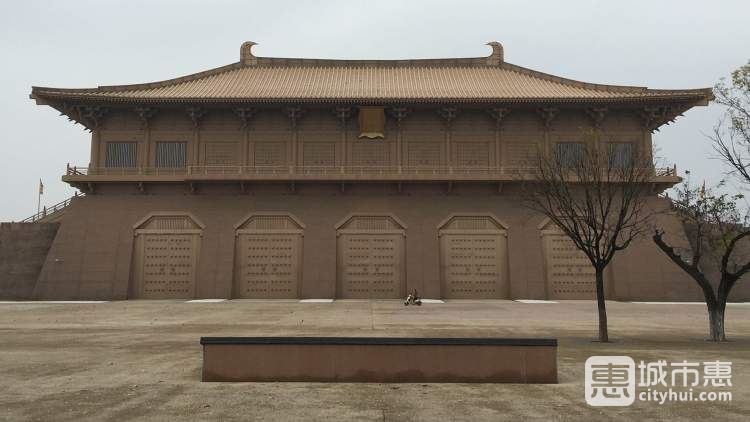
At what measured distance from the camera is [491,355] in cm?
Result: 814

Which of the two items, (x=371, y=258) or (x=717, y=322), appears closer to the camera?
(x=717, y=322)

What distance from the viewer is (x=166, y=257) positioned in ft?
95.1

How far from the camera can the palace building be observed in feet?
93.6

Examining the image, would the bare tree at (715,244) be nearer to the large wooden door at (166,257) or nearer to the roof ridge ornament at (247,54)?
the large wooden door at (166,257)

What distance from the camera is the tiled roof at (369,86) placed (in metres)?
29.0

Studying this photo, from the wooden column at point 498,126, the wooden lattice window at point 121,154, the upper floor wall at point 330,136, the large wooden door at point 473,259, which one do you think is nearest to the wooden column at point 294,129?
the upper floor wall at point 330,136

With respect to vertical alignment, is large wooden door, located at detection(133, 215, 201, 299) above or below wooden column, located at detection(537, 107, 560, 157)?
below

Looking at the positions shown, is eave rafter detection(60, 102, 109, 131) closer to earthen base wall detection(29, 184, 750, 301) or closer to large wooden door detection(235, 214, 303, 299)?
earthen base wall detection(29, 184, 750, 301)

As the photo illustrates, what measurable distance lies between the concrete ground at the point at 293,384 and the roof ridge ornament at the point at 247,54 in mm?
21263

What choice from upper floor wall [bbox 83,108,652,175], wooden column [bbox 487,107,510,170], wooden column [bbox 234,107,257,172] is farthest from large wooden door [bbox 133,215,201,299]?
wooden column [bbox 487,107,510,170]

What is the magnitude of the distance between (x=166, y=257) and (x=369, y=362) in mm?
24027

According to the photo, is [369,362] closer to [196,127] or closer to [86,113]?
[196,127]

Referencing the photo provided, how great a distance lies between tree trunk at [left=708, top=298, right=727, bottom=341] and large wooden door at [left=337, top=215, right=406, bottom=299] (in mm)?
17023

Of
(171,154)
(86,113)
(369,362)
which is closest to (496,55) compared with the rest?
(171,154)
